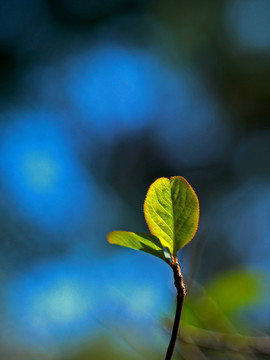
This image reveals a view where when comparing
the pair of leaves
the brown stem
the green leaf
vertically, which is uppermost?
the pair of leaves

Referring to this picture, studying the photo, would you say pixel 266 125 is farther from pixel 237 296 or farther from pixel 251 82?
pixel 237 296

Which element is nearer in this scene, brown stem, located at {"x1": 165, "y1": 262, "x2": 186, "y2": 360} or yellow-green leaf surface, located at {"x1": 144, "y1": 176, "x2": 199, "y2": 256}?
brown stem, located at {"x1": 165, "y1": 262, "x2": 186, "y2": 360}

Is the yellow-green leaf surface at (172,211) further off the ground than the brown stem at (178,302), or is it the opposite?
the yellow-green leaf surface at (172,211)

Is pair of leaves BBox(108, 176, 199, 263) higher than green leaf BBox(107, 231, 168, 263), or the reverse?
pair of leaves BBox(108, 176, 199, 263)

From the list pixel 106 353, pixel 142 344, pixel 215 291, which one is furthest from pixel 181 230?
pixel 106 353

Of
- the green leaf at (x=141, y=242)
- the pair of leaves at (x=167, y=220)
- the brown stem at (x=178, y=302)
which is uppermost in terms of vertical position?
the pair of leaves at (x=167, y=220)
